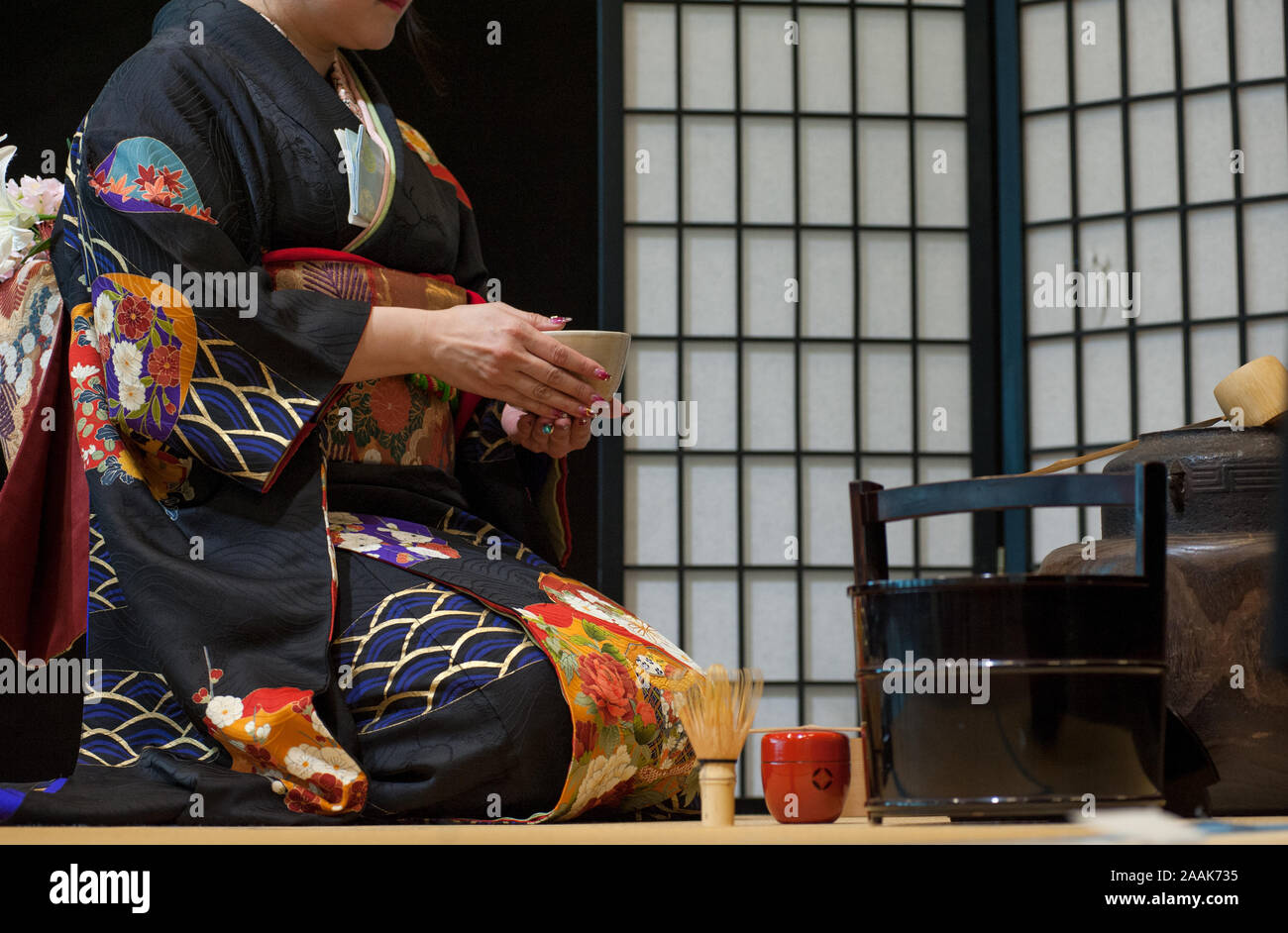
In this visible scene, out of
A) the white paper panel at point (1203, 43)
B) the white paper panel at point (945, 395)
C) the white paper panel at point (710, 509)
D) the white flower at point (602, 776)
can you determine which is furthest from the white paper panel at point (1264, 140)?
the white flower at point (602, 776)

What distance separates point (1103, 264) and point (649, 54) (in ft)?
4.25

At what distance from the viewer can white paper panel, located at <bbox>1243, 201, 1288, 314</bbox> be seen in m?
3.93

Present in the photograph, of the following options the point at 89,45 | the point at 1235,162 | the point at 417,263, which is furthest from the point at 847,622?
the point at 89,45

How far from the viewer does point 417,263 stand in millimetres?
2287

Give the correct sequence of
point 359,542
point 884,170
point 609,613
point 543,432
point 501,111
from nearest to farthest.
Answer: point 359,542, point 609,613, point 543,432, point 501,111, point 884,170

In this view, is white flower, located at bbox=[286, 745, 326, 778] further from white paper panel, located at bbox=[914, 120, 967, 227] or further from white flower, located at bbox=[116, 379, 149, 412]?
white paper panel, located at bbox=[914, 120, 967, 227]

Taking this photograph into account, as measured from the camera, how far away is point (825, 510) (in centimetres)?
404

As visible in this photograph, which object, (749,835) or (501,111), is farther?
(501,111)

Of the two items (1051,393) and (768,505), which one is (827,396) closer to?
(768,505)

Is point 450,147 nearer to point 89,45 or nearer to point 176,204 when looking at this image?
point 89,45

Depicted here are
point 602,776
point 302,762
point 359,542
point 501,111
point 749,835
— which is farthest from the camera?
point 501,111

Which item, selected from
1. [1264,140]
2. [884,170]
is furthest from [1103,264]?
[884,170]

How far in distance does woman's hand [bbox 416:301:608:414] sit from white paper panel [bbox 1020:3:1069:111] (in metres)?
2.52
